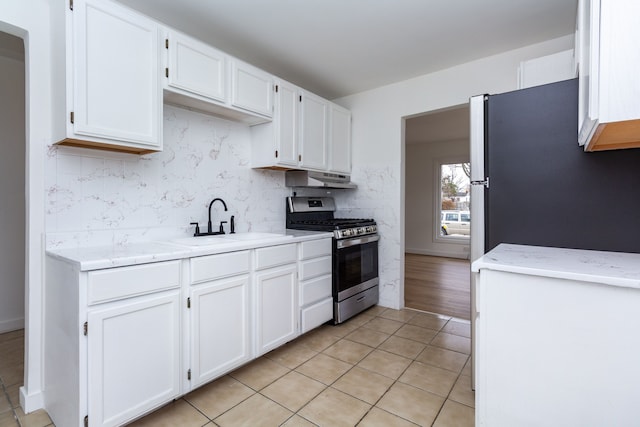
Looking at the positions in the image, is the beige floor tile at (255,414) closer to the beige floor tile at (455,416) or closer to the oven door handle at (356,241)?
the beige floor tile at (455,416)

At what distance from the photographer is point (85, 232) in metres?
1.90

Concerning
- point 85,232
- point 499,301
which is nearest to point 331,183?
point 85,232

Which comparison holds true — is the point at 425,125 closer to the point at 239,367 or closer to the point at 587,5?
the point at 587,5

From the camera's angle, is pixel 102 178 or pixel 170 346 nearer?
pixel 170 346

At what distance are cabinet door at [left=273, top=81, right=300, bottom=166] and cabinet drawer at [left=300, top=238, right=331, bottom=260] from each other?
0.78 metres

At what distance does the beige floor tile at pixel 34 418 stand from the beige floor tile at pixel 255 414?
3.04ft

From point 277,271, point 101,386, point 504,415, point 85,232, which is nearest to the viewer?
point 504,415

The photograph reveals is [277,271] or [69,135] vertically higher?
[69,135]

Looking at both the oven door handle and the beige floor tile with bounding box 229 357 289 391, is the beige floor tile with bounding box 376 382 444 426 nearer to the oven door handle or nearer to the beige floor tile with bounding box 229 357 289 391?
the beige floor tile with bounding box 229 357 289 391

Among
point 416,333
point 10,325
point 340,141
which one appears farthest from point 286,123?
point 10,325

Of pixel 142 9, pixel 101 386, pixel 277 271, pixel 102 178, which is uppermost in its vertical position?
pixel 142 9

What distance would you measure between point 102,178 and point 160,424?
150 cm

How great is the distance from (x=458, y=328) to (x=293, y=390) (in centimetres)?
177

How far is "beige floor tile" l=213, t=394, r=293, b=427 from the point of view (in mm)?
1630
